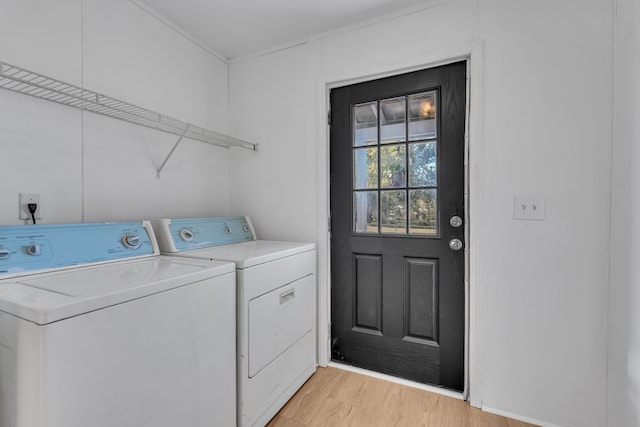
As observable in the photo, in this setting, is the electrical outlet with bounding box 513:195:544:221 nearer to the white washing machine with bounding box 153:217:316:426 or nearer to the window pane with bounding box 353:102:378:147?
the window pane with bounding box 353:102:378:147

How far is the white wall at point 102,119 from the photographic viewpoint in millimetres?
1321

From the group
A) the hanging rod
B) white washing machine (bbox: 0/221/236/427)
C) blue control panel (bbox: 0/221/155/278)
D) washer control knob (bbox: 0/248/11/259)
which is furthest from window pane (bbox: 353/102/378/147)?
washer control knob (bbox: 0/248/11/259)

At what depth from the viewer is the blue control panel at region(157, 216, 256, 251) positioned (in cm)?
169

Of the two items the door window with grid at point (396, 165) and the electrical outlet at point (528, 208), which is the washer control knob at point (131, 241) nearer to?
the door window with grid at point (396, 165)

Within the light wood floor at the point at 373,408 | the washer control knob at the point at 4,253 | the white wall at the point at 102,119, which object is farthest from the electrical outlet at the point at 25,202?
the light wood floor at the point at 373,408

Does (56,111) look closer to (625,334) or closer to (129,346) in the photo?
(129,346)

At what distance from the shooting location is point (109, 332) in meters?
0.90

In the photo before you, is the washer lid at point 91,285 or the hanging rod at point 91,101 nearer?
the washer lid at point 91,285

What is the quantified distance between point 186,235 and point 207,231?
154 mm

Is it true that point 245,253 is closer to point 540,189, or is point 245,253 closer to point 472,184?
point 472,184

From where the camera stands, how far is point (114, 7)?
1655 mm

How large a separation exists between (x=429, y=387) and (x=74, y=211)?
2.21m

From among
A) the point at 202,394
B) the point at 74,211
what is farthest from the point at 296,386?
the point at 74,211

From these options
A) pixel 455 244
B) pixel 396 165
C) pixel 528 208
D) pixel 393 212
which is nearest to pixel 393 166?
pixel 396 165
